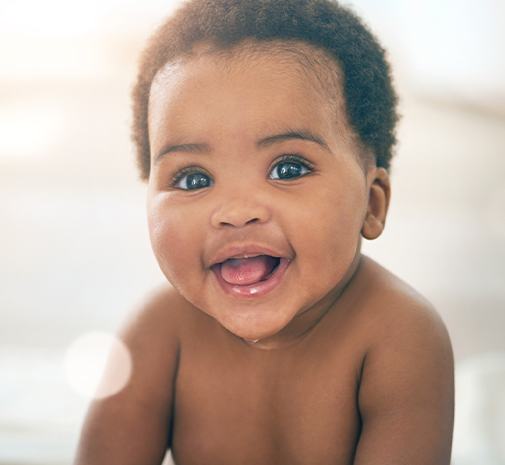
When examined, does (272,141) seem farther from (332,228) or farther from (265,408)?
(265,408)

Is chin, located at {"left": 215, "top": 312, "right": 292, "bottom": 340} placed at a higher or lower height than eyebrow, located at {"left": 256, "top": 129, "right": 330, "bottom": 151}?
lower

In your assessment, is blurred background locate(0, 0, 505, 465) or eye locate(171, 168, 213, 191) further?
blurred background locate(0, 0, 505, 465)

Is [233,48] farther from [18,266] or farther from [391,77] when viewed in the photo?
[18,266]

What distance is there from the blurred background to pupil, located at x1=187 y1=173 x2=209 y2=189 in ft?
0.85

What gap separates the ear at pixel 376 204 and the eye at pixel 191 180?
0.20 metres

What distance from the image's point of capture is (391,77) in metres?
0.97

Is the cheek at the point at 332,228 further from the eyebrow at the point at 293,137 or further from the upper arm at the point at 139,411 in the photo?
the upper arm at the point at 139,411

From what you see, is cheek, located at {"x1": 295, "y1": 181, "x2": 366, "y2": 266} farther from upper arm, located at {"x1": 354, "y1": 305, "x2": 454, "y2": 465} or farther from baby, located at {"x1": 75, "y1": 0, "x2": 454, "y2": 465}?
upper arm, located at {"x1": 354, "y1": 305, "x2": 454, "y2": 465}

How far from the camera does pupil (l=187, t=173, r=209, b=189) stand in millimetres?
808

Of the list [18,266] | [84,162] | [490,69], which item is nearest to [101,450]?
[18,266]

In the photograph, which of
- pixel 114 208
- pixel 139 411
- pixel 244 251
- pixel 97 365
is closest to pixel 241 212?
pixel 244 251

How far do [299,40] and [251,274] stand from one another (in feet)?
0.84

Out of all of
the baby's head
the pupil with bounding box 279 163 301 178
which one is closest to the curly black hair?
the baby's head

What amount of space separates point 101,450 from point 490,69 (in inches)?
74.4
